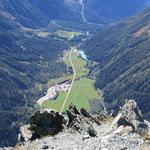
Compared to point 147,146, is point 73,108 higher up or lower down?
higher up

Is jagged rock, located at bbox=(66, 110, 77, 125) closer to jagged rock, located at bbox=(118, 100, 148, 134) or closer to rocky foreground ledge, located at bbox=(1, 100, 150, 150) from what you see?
rocky foreground ledge, located at bbox=(1, 100, 150, 150)

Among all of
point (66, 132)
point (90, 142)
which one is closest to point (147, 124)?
point (66, 132)

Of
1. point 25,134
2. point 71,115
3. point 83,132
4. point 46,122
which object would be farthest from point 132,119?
point 25,134

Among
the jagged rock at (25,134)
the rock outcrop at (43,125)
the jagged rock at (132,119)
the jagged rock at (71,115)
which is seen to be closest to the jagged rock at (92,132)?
the rock outcrop at (43,125)

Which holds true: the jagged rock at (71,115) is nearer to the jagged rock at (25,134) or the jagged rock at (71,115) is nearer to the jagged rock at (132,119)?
the jagged rock at (25,134)

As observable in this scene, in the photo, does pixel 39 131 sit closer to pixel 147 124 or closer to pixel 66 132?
pixel 66 132

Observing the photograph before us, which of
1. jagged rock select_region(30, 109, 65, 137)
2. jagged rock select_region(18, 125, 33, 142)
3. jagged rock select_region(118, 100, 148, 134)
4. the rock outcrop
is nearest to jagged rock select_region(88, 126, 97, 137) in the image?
the rock outcrop

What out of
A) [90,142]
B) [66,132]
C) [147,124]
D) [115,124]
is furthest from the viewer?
[147,124]
